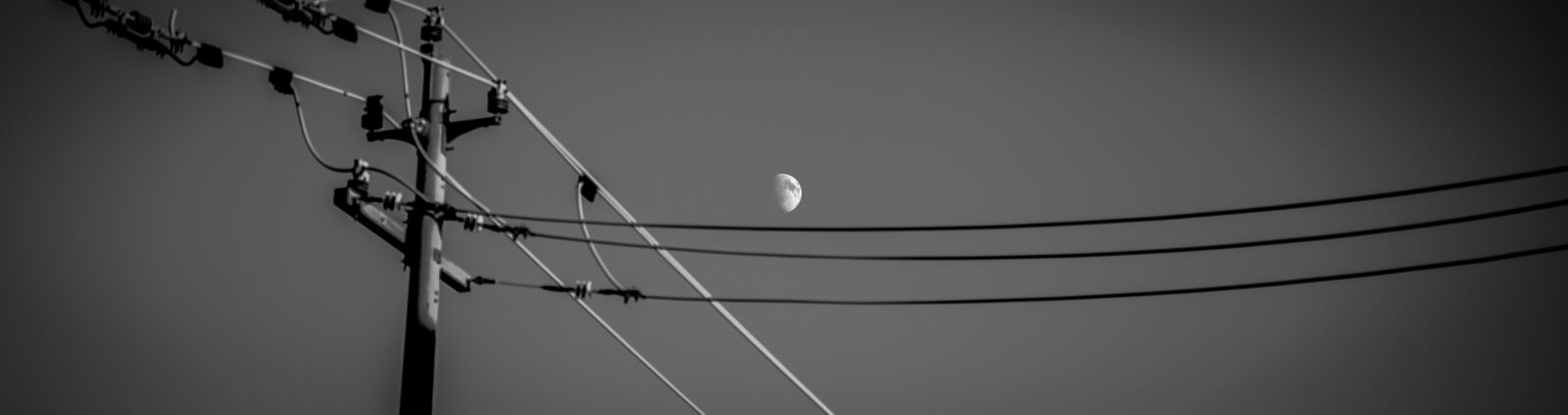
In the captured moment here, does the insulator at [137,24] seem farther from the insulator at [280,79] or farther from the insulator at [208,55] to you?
the insulator at [280,79]

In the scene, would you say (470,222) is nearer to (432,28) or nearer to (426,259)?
(426,259)

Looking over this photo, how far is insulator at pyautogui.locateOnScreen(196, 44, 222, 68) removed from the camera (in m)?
8.55

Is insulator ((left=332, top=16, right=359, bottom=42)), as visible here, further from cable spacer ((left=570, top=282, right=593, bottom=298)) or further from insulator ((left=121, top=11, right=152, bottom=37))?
cable spacer ((left=570, top=282, right=593, bottom=298))

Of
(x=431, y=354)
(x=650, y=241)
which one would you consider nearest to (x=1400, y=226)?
(x=650, y=241)

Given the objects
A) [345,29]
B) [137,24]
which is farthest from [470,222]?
[137,24]

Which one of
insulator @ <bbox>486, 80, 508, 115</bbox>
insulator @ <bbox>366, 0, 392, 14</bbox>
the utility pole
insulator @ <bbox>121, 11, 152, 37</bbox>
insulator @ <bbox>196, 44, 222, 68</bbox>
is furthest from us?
insulator @ <bbox>486, 80, 508, 115</bbox>

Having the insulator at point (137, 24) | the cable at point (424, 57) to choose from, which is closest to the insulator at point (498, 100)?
the cable at point (424, 57)

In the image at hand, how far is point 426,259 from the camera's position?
9797 millimetres

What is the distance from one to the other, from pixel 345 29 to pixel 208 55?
1066 millimetres

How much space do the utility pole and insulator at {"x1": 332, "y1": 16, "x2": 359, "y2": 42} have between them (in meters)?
1.00

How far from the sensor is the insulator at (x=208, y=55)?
8555mm

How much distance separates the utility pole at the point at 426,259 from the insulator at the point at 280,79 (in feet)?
3.40

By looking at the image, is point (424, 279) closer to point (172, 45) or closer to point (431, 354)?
point (431, 354)

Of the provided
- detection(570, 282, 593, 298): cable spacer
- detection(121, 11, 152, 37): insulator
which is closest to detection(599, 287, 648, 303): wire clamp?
detection(570, 282, 593, 298): cable spacer
